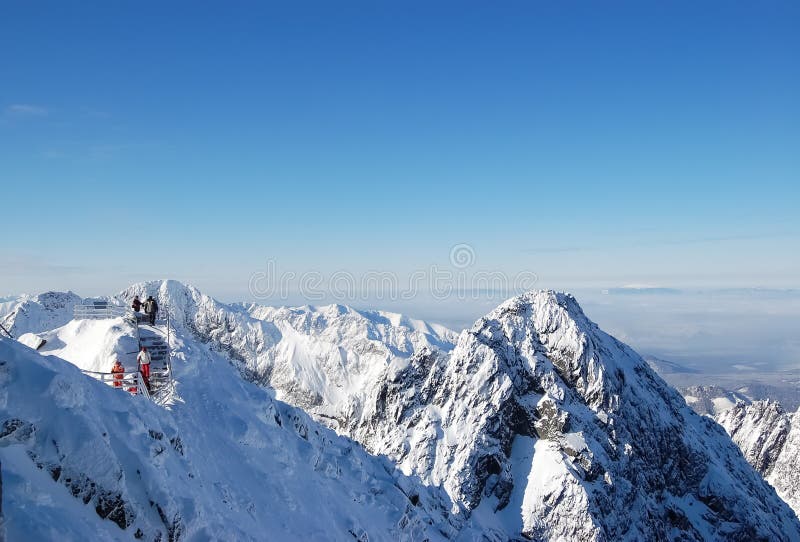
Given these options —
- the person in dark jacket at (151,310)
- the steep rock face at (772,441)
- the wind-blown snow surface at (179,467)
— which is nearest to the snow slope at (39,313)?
the person in dark jacket at (151,310)

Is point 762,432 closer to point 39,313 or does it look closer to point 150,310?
point 150,310

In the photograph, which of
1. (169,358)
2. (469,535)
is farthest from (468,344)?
(169,358)

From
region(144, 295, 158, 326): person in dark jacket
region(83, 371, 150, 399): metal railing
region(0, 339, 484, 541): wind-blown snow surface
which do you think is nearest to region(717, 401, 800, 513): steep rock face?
region(0, 339, 484, 541): wind-blown snow surface

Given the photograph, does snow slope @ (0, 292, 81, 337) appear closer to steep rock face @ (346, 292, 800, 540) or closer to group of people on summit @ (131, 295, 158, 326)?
steep rock face @ (346, 292, 800, 540)

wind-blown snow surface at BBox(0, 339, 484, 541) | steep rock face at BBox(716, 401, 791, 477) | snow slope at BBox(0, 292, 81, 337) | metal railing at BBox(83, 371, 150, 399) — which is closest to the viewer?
wind-blown snow surface at BBox(0, 339, 484, 541)

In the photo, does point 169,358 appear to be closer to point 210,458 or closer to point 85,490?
point 210,458

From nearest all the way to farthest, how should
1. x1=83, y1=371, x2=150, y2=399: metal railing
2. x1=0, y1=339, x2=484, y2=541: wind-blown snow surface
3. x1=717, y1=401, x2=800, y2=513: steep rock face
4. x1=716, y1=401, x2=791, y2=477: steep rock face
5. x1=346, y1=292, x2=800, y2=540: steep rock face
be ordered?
1. x1=0, y1=339, x2=484, y2=541: wind-blown snow surface
2. x1=83, y1=371, x2=150, y2=399: metal railing
3. x1=346, y1=292, x2=800, y2=540: steep rock face
4. x1=717, y1=401, x2=800, y2=513: steep rock face
5. x1=716, y1=401, x2=791, y2=477: steep rock face

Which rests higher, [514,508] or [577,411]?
[577,411]

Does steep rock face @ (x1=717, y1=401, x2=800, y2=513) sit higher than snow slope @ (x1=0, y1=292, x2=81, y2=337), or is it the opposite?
snow slope @ (x1=0, y1=292, x2=81, y2=337)
